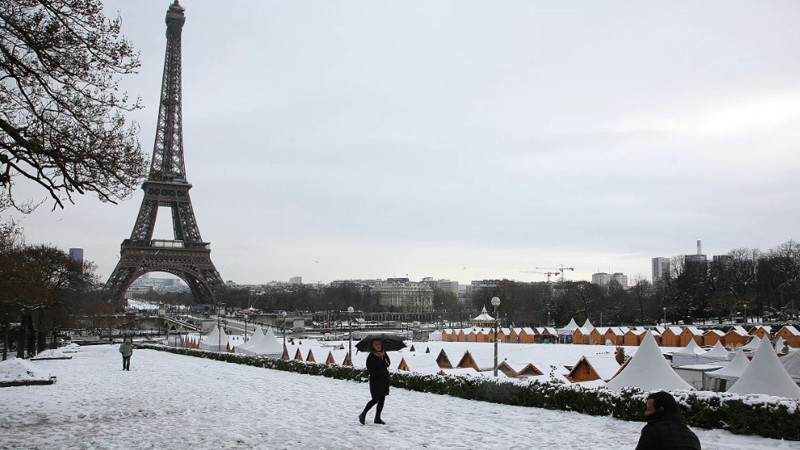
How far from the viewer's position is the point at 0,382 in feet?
51.7

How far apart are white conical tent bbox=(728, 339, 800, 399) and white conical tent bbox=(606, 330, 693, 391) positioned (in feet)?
5.02

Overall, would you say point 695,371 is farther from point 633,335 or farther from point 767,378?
point 633,335

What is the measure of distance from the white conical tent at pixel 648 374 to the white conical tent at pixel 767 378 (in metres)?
1.53

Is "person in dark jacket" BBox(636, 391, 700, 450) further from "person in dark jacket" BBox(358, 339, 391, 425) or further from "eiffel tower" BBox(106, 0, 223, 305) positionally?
"eiffel tower" BBox(106, 0, 223, 305)

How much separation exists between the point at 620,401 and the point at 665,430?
6.25 metres

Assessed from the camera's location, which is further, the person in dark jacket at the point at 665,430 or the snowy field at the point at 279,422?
the snowy field at the point at 279,422

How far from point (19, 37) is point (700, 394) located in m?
11.4

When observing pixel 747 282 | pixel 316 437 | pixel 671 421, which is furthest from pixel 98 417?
pixel 747 282

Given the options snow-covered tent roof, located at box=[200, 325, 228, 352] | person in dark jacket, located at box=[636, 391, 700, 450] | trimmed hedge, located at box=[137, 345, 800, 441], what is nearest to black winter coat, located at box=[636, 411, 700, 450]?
person in dark jacket, located at box=[636, 391, 700, 450]

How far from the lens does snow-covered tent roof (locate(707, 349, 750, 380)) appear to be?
1729 centimetres

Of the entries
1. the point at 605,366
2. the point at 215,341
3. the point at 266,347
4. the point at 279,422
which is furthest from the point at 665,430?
the point at 215,341

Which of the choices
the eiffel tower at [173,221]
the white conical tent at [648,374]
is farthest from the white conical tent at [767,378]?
the eiffel tower at [173,221]

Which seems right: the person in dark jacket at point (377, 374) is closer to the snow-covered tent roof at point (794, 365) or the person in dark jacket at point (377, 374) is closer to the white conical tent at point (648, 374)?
the white conical tent at point (648, 374)

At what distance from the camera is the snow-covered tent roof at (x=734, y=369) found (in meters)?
17.3
